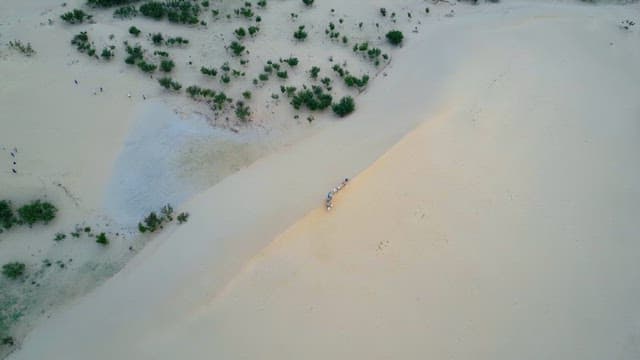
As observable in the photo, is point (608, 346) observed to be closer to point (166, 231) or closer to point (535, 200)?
point (535, 200)

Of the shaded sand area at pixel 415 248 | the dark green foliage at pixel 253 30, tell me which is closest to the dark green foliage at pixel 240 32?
the dark green foliage at pixel 253 30

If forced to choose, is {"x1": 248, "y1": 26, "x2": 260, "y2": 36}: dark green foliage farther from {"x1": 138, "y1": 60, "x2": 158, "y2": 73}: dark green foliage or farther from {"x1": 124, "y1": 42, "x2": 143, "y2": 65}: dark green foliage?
{"x1": 124, "y1": 42, "x2": 143, "y2": 65}: dark green foliage

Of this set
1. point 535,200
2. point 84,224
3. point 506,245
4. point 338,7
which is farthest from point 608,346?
point 338,7

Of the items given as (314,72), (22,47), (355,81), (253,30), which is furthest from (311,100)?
(22,47)

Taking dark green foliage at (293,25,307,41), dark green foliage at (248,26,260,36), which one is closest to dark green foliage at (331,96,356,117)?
dark green foliage at (293,25,307,41)

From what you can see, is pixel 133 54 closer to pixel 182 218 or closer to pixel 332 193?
pixel 182 218
